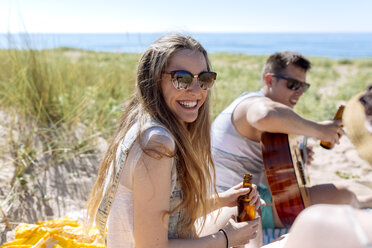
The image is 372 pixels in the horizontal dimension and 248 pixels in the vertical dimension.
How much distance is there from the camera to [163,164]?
1.48 m

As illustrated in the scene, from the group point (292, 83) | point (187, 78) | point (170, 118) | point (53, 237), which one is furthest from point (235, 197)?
point (292, 83)

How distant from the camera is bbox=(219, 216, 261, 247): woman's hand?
1749 mm

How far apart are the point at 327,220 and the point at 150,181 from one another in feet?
2.48

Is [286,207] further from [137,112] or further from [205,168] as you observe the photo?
[137,112]

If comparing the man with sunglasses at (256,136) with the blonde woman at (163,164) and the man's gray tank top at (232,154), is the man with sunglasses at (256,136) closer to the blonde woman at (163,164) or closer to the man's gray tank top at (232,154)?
the man's gray tank top at (232,154)

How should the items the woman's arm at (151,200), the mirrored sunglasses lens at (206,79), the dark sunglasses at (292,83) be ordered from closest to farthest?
the woman's arm at (151,200) < the mirrored sunglasses lens at (206,79) < the dark sunglasses at (292,83)

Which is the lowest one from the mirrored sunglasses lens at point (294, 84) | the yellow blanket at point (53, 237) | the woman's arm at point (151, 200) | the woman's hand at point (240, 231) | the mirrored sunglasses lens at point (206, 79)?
the yellow blanket at point (53, 237)

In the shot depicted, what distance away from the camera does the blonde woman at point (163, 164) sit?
1.49 meters

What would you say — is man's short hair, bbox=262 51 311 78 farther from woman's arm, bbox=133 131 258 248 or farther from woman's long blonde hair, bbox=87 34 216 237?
woman's arm, bbox=133 131 258 248

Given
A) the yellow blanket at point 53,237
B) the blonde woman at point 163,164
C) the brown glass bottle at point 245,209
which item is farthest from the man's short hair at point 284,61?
the yellow blanket at point 53,237

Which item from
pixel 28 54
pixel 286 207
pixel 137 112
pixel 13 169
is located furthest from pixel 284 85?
pixel 28 54

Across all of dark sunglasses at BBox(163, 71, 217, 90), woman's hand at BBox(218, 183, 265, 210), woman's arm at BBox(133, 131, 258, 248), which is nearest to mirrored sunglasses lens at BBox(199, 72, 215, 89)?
dark sunglasses at BBox(163, 71, 217, 90)

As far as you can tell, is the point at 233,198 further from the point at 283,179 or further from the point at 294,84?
the point at 294,84

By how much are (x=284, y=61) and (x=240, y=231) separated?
66.6 inches
